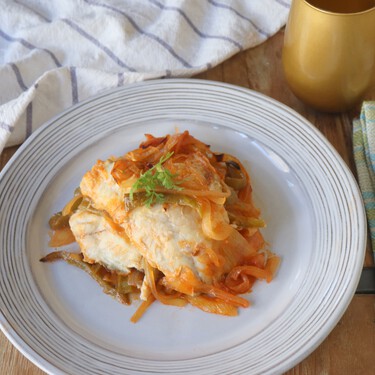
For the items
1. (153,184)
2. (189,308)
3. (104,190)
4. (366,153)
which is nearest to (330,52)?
(366,153)

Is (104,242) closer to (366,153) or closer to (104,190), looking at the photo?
(104,190)

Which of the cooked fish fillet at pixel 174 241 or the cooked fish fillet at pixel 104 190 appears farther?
the cooked fish fillet at pixel 104 190

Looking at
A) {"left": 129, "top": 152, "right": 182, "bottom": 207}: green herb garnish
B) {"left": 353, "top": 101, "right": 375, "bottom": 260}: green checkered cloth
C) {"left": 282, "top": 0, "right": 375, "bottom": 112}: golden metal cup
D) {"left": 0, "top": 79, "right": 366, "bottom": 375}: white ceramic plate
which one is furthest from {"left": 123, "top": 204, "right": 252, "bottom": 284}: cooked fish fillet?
{"left": 282, "top": 0, "right": 375, "bottom": 112}: golden metal cup

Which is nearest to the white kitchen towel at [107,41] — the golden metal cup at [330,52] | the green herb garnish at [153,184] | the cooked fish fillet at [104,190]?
the golden metal cup at [330,52]

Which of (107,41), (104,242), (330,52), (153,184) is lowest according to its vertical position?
(104,242)

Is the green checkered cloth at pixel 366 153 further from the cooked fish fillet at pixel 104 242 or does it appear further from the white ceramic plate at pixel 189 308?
the cooked fish fillet at pixel 104 242

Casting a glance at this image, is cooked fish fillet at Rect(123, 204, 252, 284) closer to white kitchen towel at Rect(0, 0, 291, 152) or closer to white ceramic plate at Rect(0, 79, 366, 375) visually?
white ceramic plate at Rect(0, 79, 366, 375)
